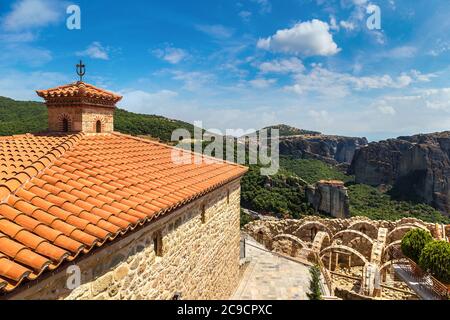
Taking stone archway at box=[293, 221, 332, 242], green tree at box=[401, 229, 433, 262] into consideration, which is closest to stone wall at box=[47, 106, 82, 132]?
green tree at box=[401, 229, 433, 262]

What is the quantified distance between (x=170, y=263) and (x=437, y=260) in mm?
9735

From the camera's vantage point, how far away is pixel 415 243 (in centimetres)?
1286

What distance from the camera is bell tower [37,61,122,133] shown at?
838 centimetres

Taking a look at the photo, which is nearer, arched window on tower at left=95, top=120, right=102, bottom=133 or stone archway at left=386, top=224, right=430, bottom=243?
arched window on tower at left=95, top=120, right=102, bottom=133

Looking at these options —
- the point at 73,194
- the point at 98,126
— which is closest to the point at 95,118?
the point at 98,126

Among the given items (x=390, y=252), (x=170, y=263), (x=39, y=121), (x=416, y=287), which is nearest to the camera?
(x=170, y=263)

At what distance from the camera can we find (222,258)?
986cm

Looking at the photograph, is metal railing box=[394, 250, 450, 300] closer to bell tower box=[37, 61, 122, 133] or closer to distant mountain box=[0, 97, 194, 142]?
bell tower box=[37, 61, 122, 133]

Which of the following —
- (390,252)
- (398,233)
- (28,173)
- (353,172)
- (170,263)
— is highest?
(28,173)

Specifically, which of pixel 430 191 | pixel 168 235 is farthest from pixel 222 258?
pixel 430 191

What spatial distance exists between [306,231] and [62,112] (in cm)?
1447

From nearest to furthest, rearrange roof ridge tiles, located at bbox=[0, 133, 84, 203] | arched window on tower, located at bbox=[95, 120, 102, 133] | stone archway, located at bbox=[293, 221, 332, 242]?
roof ridge tiles, located at bbox=[0, 133, 84, 203]
arched window on tower, located at bbox=[95, 120, 102, 133]
stone archway, located at bbox=[293, 221, 332, 242]

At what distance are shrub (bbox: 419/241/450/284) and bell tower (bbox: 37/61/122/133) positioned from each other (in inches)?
454

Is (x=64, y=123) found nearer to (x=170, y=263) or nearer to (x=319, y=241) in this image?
(x=170, y=263)
